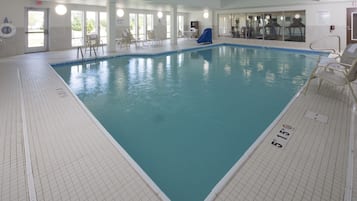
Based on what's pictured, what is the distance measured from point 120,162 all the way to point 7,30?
7734 mm

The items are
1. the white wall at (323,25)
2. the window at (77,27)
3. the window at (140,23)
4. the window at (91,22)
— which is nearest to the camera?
the window at (77,27)

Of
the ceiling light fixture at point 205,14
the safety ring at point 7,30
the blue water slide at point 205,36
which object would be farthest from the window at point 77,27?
the ceiling light fixture at point 205,14

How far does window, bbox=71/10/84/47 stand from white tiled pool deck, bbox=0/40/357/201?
299 inches

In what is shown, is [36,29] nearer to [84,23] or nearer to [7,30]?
[7,30]

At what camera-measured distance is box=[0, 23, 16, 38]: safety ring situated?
776cm

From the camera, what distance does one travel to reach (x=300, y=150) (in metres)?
2.41

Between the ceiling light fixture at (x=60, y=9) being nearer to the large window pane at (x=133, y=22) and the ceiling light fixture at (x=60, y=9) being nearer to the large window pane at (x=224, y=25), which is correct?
the large window pane at (x=133, y=22)

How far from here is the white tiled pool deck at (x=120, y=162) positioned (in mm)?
1806

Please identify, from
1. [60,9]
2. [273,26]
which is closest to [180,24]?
[273,26]

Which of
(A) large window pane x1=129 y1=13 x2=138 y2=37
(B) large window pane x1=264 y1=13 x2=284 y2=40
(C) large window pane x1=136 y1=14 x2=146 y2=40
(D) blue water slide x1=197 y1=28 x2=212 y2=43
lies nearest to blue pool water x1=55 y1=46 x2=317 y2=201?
(D) blue water slide x1=197 y1=28 x2=212 y2=43

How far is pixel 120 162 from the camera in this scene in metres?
2.21

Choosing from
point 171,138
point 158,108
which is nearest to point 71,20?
point 158,108

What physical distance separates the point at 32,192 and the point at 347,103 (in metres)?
4.03

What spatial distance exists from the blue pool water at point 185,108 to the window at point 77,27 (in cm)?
349
